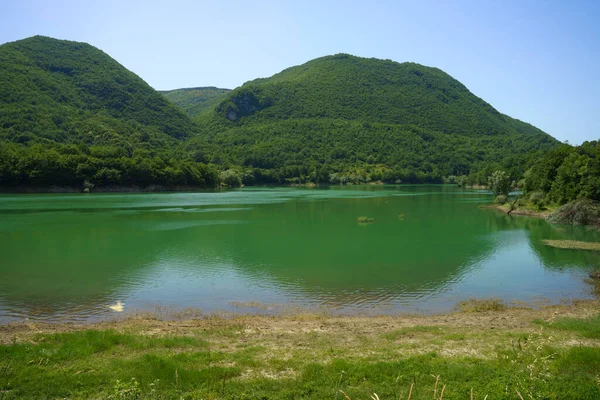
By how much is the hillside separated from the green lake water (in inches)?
1728

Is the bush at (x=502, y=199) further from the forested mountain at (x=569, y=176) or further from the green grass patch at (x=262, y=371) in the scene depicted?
the green grass patch at (x=262, y=371)

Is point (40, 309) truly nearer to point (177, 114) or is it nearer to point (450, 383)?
point (450, 383)

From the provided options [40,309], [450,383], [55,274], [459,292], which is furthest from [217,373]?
[55,274]

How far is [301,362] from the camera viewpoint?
8141mm

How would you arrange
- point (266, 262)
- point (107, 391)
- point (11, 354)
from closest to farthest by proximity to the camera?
point (107, 391) → point (11, 354) → point (266, 262)

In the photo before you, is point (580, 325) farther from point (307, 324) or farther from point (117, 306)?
point (117, 306)

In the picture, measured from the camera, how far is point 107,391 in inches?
259

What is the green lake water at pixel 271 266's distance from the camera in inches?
595

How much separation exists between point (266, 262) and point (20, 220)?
86.0 ft

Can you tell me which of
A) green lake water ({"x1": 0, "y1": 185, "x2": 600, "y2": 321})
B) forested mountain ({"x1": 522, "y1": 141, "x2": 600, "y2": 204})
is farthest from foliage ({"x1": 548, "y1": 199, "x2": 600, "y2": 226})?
green lake water ({"x1": 0, "y1": 185, "x2": 600, "y2": 321})

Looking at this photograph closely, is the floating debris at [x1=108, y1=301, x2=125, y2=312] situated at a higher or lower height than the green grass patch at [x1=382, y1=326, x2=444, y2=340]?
lower

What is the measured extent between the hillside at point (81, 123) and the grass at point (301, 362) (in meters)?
75.7

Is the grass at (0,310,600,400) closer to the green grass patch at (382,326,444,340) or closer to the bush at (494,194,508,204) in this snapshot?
the green grass patch at (382,326,444,340)

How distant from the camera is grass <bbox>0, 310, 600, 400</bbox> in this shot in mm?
6527
